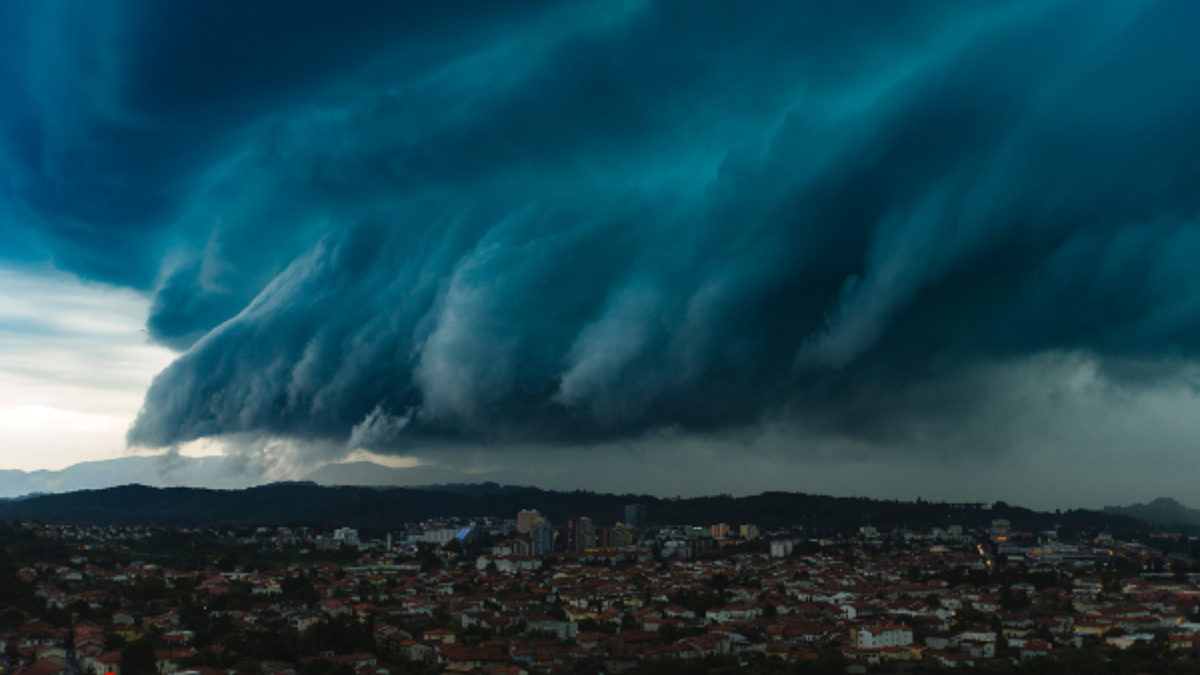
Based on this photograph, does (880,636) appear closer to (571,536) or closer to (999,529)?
(571,536)

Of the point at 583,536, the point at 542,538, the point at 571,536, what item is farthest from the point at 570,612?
the point at 571,536

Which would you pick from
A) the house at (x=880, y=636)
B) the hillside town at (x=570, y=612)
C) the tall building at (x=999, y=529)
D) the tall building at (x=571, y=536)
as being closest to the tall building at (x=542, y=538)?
the tall building at (x=571, y=536)

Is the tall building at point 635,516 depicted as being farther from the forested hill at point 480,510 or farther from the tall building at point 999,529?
the tall building at point 999,529

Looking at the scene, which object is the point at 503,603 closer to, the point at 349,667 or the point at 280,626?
the point at 280,626

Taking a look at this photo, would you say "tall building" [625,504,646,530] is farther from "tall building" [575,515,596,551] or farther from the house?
the house

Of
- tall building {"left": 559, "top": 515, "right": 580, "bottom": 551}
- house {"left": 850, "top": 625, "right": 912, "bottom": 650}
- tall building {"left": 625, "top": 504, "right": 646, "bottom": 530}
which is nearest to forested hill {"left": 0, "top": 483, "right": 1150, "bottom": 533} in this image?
tall building {"left": 625, "top": 504, "right": 646, "bottom": 530}
